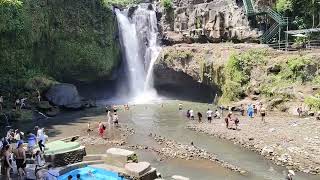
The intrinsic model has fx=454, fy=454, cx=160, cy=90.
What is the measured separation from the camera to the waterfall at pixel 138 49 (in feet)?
182

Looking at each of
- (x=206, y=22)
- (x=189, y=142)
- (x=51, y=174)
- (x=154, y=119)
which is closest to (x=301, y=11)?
(x=206, y=22)

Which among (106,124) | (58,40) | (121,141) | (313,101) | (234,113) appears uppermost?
(58,40)

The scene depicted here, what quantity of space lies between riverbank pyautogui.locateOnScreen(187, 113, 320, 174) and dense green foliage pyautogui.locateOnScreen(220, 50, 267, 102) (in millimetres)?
5456

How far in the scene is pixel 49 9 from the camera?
1967 inches

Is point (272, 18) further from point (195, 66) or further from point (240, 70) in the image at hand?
point (195, 66)

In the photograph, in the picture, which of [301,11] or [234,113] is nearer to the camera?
[234,113]

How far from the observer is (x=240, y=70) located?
44.3 metres

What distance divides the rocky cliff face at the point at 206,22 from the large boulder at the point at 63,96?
47.9 ft

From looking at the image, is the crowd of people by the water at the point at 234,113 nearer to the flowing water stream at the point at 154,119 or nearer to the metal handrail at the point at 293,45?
the flowing water stream at the point at 154,119

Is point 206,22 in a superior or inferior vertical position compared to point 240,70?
superior

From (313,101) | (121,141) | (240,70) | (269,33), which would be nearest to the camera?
(121,141)

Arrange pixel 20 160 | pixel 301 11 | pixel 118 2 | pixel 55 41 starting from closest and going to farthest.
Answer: pixel 20 160 < pixel 301 11 < pixel 55 41 < pixel 118 2

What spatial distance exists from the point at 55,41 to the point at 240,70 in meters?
20.8

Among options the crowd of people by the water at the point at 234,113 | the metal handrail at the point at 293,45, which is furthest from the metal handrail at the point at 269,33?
the crowd of people by the water at the point at 234,113
